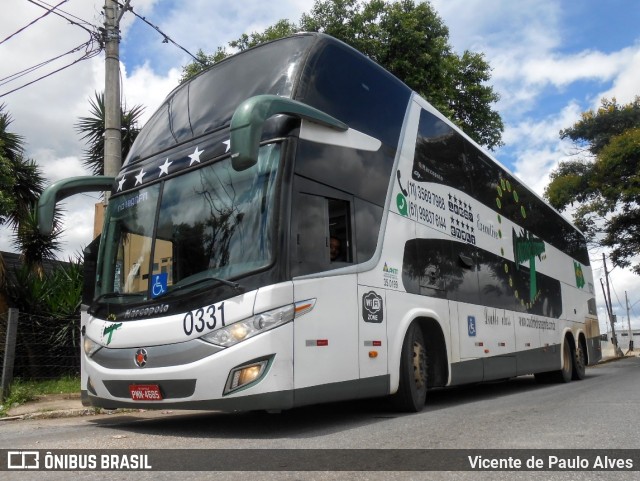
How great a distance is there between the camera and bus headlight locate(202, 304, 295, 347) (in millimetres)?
5105

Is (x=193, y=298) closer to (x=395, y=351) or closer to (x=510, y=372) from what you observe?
(x=395, y=351)

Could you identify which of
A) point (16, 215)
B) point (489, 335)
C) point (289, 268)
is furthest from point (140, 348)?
point (16, 215)

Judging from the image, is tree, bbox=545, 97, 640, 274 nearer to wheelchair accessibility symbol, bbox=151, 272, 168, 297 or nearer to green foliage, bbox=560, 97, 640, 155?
green foliage, bbox=560, 97, 640, 155

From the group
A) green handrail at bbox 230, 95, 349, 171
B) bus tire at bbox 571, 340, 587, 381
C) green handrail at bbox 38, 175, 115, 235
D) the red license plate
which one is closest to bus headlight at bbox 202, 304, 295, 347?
the red license plate

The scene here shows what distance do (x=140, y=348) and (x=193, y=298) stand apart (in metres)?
0.77

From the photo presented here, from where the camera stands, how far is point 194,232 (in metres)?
5.74

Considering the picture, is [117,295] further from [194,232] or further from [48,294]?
[48,294]

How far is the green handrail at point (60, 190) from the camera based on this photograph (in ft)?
21.6

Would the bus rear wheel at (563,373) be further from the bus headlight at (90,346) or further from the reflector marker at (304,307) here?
the bus headlight at (90,346)

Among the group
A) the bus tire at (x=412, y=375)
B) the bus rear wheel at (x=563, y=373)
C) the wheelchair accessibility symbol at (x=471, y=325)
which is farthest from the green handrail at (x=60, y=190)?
the bus rear wheel at (x=563, y=373)

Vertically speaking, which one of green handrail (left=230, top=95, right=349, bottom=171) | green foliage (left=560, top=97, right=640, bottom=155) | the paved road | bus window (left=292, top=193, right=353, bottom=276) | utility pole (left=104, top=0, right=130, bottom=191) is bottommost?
the paved road

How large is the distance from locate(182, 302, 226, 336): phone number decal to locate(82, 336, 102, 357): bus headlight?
52.8 inches

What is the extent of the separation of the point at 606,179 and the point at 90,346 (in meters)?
22.5

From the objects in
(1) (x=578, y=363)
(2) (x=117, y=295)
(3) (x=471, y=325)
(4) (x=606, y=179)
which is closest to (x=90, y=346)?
(2) (x=117, y=295)
